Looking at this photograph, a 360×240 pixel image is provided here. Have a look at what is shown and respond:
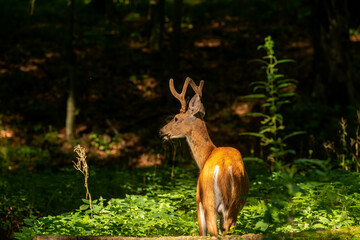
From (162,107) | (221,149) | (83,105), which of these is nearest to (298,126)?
(162,107)

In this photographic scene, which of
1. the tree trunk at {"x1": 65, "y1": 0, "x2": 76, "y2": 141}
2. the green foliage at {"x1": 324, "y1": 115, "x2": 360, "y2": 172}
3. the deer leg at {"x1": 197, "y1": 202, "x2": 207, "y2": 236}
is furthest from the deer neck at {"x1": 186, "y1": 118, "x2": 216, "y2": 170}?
the tree trunk at {"x1": 65, "y1": 0, "x2": 76, "y2": 141}

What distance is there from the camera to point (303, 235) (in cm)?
397

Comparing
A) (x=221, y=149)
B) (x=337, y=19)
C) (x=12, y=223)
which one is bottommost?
(x=12, y=223)

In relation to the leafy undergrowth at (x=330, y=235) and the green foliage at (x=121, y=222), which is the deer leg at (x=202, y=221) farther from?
the leafy undergrowth at (x=330, y=235)

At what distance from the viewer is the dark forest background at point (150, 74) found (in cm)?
1227

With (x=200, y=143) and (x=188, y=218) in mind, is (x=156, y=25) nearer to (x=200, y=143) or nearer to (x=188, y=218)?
(x=188, y=218)

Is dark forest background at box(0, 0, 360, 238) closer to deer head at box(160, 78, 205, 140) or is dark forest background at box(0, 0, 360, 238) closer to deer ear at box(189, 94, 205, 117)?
deer head at box(160, 78, 205, 140)

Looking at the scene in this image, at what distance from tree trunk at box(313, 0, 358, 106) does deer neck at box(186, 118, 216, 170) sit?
26.8 ft

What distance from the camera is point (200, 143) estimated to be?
16.9ft

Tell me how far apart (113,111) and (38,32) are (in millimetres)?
6454

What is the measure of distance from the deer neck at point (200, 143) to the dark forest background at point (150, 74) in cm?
342

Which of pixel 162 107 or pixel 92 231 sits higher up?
pixel 162 107

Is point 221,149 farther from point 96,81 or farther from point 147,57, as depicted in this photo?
point 147,57

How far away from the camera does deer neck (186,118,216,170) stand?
5.10 metres
